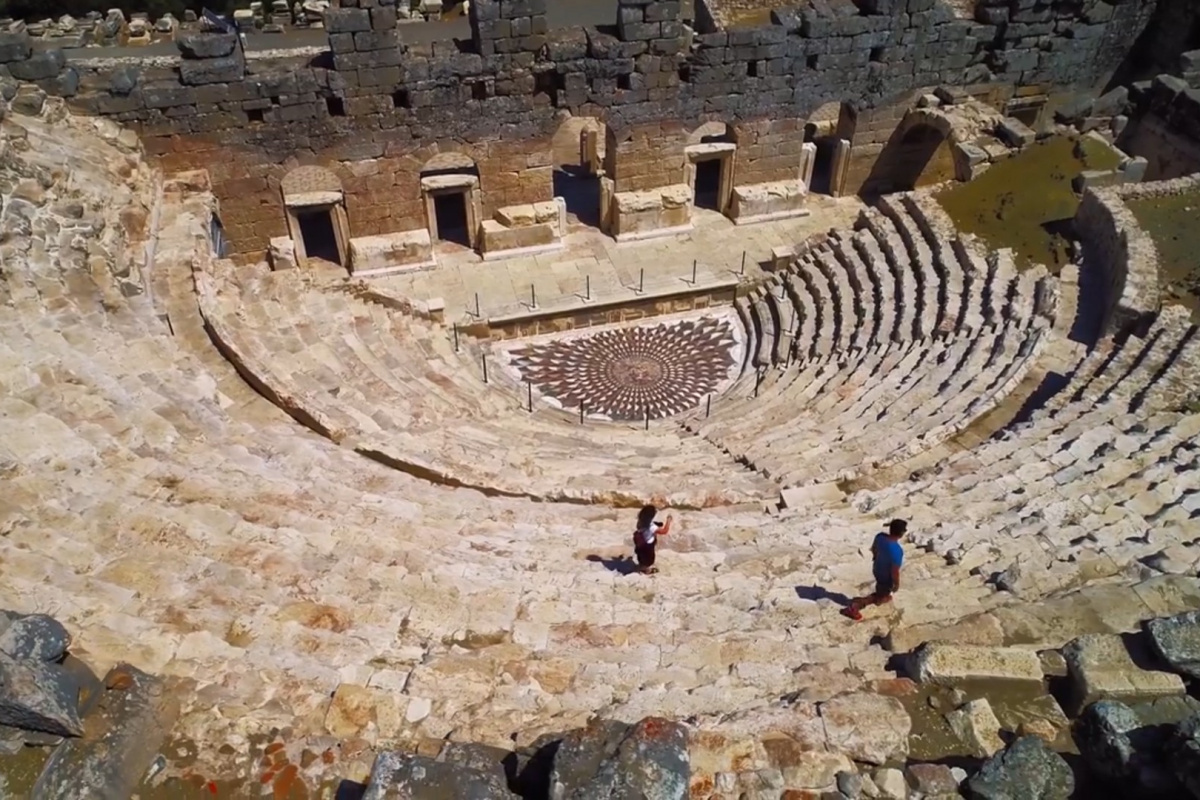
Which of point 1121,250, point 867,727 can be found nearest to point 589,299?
point 1121,250

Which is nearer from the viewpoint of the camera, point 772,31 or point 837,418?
point 837,418

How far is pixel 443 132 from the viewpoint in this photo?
1667cm

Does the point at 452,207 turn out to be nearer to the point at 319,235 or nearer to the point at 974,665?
the point at 319,235

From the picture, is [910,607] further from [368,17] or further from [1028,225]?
[368,17]

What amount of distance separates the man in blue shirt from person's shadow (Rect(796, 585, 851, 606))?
0.82ft

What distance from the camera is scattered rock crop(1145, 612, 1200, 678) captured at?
607 cm

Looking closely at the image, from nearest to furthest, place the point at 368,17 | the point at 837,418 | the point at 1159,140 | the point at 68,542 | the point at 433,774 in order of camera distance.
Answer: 1. the point at 433,774
2. the point at 68,542
3. the point at 837,418
4. the point at 368,17
5. the point at 1159,140

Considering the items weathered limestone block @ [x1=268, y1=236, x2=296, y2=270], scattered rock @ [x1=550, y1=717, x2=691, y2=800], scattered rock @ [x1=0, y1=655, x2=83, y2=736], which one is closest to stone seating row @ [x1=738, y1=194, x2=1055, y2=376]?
weathered limestone block @ [x1=268, y1=236, x2=296, y2=270]

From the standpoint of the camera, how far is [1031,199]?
54.7ft

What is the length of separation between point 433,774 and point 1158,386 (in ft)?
34.5

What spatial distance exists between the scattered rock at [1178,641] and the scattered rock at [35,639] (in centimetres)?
725

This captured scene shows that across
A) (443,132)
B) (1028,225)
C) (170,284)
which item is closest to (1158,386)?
(1028,225)

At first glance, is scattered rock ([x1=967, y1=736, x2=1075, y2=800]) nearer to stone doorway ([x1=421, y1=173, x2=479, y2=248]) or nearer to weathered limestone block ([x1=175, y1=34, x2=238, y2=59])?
stone doorway ([x1=421, y1=173, x2=479, y2=248])

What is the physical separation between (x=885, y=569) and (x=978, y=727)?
2190 millimetres
